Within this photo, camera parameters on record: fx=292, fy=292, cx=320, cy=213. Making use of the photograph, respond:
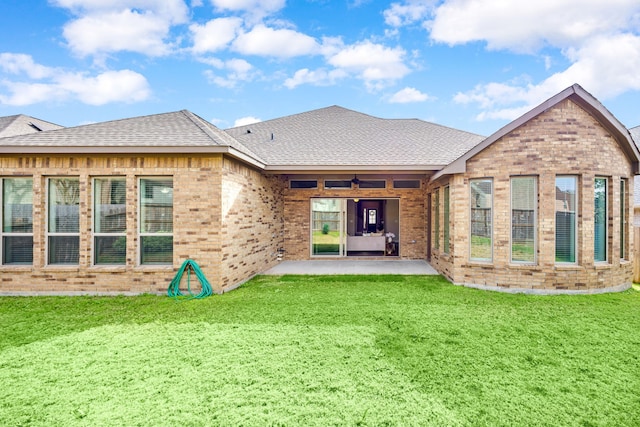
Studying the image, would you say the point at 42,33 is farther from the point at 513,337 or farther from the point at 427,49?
the point at 513,337

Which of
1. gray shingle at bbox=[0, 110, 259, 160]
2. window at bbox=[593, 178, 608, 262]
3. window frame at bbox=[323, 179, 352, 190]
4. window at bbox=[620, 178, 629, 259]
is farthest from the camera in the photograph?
window frame at bbox=[323, 179, 352, 190]

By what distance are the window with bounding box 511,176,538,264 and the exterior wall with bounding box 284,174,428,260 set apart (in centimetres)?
381

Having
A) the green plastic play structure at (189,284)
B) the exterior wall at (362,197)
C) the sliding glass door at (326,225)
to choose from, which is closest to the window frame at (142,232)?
the green plastic play structure at (189,284)

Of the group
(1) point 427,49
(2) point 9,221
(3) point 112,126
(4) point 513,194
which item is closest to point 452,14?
(1) point 427,49

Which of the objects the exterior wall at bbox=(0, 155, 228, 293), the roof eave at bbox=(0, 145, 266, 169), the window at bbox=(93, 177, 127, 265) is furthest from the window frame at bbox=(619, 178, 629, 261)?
the window at bbox=(93, 177, 127, 265)

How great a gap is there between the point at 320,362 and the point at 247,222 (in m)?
4.93

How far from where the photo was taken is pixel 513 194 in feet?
22.3

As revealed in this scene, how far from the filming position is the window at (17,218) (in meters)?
6.50

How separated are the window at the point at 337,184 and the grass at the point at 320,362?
224 inches

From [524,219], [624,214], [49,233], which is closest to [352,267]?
[524,219]

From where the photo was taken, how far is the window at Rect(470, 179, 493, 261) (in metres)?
6.94

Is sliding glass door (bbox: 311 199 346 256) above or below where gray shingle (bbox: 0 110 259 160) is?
below

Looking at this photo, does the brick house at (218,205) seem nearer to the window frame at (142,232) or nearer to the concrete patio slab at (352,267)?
the window frame at (142,232)

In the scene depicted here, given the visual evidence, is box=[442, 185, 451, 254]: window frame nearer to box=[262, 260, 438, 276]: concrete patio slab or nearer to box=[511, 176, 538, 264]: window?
box=[262, 260, 438, 276]: concrete patio slab
